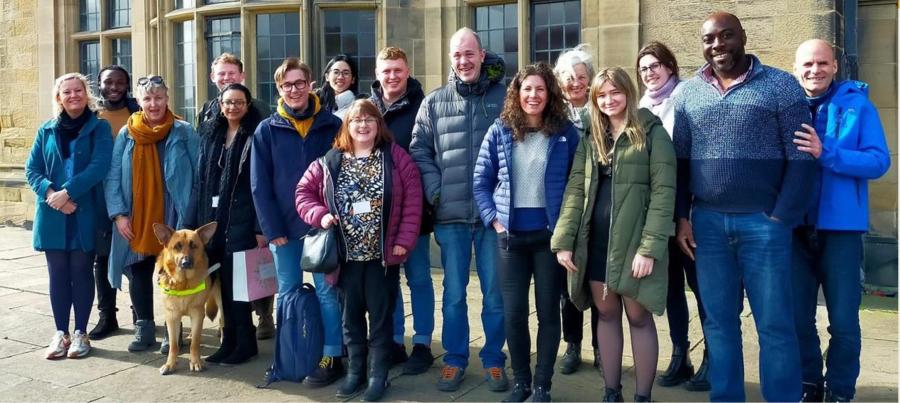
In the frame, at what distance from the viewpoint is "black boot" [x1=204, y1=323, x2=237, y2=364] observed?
503cm

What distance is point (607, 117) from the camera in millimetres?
3850

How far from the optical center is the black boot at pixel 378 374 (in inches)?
167

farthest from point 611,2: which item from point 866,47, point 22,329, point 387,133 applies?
point 22,329

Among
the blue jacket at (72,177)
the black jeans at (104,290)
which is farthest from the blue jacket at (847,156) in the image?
the black jeans at (104,290)

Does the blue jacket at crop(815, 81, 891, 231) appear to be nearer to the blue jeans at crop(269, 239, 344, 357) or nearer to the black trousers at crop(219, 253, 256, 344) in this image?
the blue jeans at crop(269, 239, 344, 357)

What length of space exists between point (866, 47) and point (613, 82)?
14.6 ft

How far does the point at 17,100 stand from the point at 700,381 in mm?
11115

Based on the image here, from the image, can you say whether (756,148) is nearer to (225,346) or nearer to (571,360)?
(571,360)

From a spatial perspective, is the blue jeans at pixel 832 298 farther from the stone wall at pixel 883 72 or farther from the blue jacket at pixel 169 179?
the stone wall at pixel 883 72

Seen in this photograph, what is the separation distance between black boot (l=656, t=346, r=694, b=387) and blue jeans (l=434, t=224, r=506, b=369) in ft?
2.86

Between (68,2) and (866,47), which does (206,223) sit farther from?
(68,2)

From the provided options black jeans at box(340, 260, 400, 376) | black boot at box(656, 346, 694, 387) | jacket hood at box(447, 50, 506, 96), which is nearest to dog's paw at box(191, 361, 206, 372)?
black jeans at box(340, 260, 400, 376)

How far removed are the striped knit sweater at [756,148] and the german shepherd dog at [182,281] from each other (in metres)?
2.87

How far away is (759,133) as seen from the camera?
3.54 m
